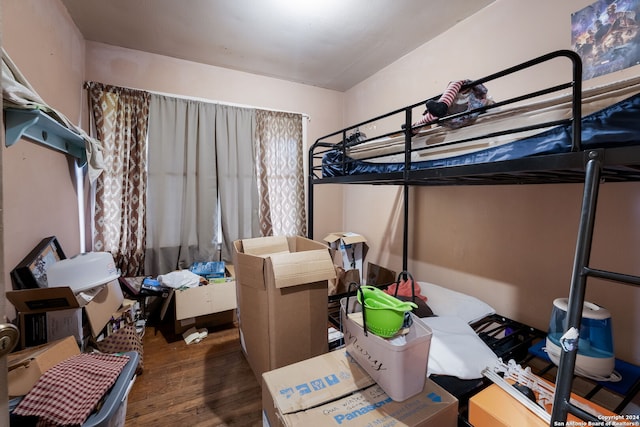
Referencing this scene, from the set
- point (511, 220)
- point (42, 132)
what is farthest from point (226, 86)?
point (511, 220)

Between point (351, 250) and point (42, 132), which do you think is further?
point (351, 250)

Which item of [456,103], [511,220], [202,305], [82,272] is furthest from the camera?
[202,305]

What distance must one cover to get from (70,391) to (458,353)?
60.2 inches

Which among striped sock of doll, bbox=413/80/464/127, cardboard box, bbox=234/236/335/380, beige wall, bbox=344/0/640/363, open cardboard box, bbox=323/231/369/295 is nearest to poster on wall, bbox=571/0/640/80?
beige wall, bbox=344/0/640/363

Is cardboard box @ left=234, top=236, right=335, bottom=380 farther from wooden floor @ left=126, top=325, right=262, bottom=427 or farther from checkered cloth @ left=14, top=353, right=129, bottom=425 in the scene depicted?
checkered cloth @ left=14, top=353, right=129, bottom=425

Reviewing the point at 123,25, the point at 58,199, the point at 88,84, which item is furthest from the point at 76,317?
the point at 123,25

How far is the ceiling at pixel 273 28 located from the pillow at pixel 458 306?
191 centimetres

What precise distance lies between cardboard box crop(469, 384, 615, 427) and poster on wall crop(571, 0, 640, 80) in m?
1.49

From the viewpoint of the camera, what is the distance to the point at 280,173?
9.57 feet

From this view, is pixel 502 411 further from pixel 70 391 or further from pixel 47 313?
pixel 47 313

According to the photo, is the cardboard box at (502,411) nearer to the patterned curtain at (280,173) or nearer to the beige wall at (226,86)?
the patterned curtain at (280,173)

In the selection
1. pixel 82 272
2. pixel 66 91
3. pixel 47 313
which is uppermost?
pixel 66 91

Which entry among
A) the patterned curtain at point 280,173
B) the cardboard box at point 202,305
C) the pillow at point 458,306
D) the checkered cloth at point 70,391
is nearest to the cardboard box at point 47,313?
the checkered cloth at point 70,391

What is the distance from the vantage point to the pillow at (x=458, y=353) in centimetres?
114
